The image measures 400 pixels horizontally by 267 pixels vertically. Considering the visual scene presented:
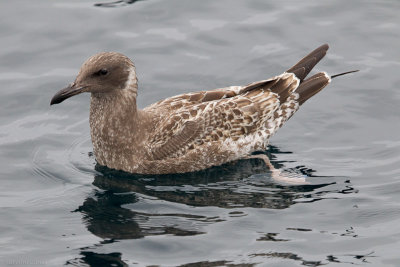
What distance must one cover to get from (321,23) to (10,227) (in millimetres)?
7663

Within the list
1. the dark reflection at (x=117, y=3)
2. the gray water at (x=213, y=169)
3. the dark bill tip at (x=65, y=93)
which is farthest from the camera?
the dark reflection at (x=117, y=3)

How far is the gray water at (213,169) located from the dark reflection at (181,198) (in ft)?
0.09

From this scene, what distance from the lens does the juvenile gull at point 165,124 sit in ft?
38.3

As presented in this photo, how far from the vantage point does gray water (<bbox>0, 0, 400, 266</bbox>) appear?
10.1m

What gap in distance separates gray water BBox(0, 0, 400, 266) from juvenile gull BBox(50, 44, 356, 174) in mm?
248

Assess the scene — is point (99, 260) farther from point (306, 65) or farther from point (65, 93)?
point (306, 65)

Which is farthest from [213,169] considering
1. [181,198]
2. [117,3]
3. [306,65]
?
[117,3]

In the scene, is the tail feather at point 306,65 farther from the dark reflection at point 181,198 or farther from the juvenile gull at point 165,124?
the dark reflection at point 181,198

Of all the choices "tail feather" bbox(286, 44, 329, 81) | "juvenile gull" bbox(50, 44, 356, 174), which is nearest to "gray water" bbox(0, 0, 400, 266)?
"juvenile gull" bbox(50, 44, 356, 174)

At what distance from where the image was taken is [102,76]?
1146cm

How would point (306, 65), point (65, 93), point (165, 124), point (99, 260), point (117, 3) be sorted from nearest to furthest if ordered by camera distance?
point (99, 260) → point (65, 93) → point (165, 124) → point (306, 65) → point (117, 3)

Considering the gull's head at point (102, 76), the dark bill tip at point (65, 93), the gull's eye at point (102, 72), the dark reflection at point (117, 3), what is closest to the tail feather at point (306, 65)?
the gull's head at point (102, 76)

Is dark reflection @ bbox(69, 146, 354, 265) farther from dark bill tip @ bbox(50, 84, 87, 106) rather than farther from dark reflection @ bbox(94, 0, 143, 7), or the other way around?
dark reflection @ bbox(94, 0, 143, 7)

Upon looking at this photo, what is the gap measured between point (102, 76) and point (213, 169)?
84.8 inches
